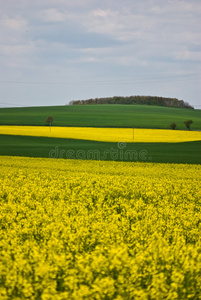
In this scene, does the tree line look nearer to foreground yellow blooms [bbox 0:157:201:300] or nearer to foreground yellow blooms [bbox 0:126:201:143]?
foreground yellow blooms [bbox 0:126:201:143]

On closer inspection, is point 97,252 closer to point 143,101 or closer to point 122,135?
point 122,135

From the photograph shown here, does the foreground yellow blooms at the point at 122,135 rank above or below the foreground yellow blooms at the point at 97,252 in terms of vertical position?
above

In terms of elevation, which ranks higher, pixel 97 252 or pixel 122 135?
pixel 122 135

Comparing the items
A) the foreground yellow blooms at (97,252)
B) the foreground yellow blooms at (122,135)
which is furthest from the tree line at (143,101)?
the foreground yellow blooms at (97,252)

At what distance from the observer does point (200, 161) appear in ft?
96.2

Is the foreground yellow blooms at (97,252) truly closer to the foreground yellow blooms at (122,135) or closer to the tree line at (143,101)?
the foreground yellow blooms at (122,135)

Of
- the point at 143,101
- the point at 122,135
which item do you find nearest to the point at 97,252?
the point at 122,135

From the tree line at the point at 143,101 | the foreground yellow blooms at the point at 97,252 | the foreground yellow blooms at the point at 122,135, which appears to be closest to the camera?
the foreground yellow blooms at the point at 97,252

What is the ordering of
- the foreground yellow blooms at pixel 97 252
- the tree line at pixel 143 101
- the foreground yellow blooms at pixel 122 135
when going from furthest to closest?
the tree line at pixel 143 101, the foreground yellow blooms at pixel 122 135, the foreground yellow blooms at pixel 97 252

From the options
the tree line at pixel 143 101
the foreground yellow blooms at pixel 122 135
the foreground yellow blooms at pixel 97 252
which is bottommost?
the foreground yellow blooms at pixel 97 252

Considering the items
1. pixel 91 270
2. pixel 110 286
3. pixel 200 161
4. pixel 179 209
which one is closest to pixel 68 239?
pixel 91 270

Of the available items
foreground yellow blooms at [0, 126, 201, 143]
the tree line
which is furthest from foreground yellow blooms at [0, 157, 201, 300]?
the tree line

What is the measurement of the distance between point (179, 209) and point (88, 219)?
298cm

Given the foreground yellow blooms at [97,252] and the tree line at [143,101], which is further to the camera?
the tree line at [143,101]
